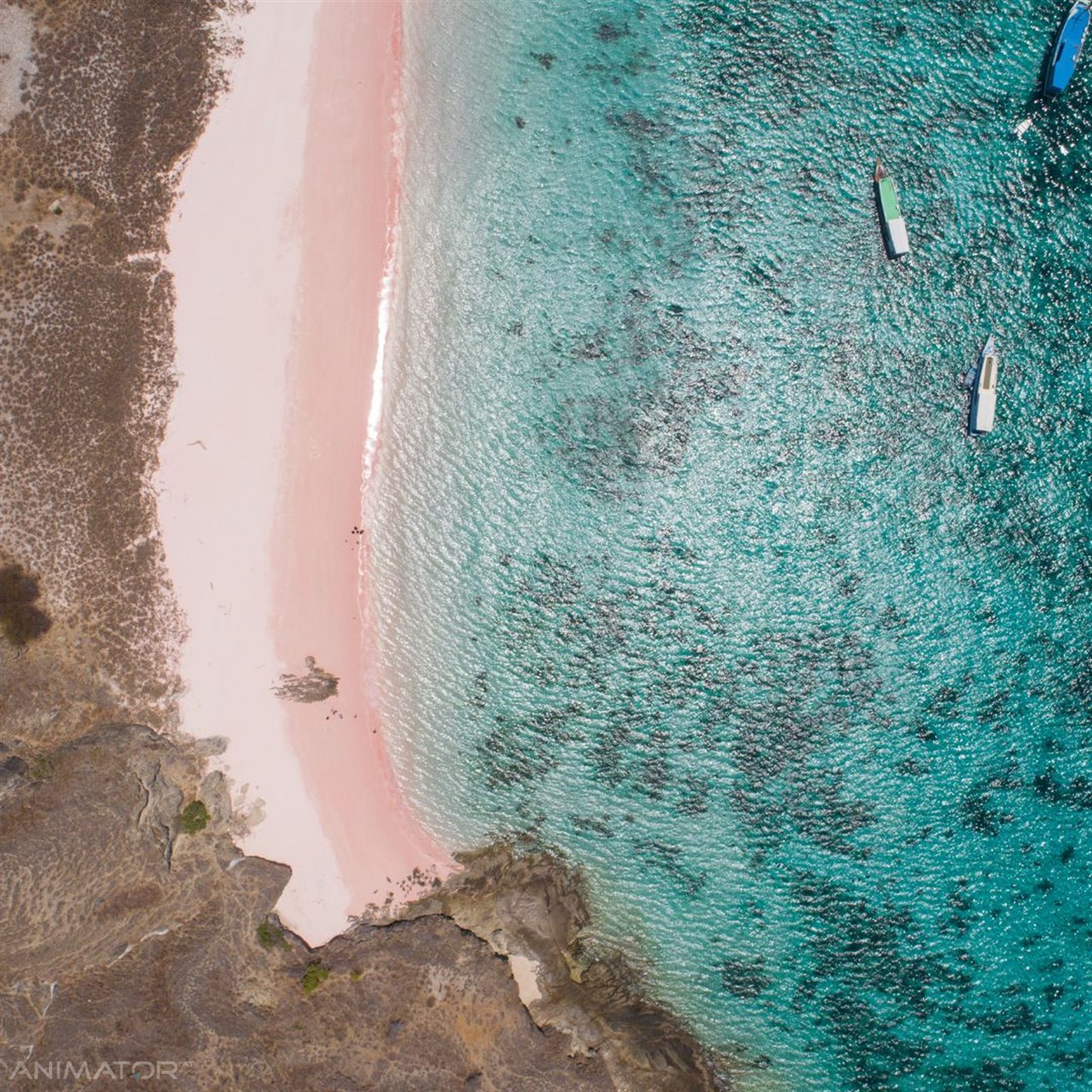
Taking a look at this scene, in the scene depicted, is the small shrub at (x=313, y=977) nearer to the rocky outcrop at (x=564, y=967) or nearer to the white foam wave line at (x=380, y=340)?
the rocky outcrop at (x=564, y=967)

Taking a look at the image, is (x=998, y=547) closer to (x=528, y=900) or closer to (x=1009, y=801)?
(x=1009, y=801)

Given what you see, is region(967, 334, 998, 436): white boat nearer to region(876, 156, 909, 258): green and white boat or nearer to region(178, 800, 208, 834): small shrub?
region(876, 156, 909, 258): green and white boat

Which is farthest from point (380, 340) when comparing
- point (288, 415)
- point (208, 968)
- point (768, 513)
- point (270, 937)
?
point (208, 968)

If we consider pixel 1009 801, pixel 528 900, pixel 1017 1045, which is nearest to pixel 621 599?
pixel 528 900

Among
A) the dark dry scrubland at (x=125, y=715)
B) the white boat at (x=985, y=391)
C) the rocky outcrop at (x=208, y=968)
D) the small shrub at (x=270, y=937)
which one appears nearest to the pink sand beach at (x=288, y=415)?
the small shrub at (x=270, y=937)

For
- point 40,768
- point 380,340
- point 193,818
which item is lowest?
point 193,818

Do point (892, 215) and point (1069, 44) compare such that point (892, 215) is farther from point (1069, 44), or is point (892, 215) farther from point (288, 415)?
point (288, 415)

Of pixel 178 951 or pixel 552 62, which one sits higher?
pixel 552 62
